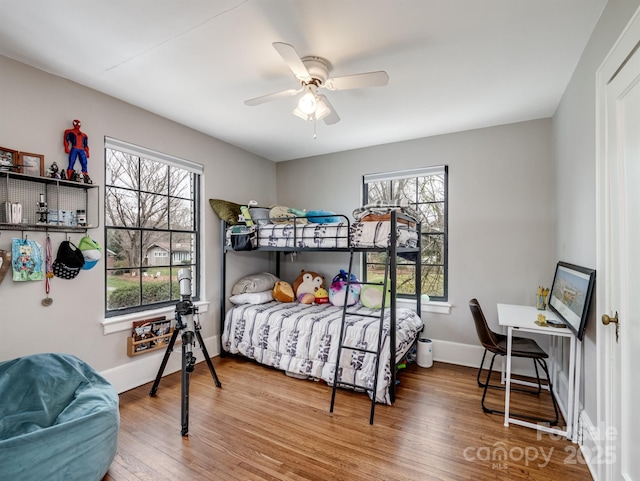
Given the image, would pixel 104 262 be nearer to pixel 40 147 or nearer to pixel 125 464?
pixel 40 147

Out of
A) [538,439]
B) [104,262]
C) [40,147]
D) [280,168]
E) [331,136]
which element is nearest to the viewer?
[538,439]

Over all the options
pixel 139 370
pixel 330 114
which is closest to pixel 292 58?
pixel 330 114

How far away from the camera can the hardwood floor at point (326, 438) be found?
1.82 metres

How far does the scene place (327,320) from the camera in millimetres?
3061

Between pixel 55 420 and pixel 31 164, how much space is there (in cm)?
173

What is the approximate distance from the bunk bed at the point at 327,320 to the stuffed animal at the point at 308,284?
215mm

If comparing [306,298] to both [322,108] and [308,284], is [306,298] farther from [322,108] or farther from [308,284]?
[322,108]

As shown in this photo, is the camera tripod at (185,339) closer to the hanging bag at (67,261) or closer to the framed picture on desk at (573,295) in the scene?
the hanging bag at (67,261)

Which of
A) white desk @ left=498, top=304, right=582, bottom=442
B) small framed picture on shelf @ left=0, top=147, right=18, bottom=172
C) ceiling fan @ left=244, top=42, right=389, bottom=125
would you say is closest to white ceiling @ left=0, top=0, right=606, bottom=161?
ceiling fan @ left=244, top=42, right=389, bottom=125

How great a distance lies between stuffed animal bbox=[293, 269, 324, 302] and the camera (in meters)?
3.93

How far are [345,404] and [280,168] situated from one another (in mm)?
3369

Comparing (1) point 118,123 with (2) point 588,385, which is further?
(1) point 118,123

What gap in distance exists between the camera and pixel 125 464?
187 centimetres

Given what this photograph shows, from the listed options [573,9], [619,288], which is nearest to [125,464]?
[619,288]
